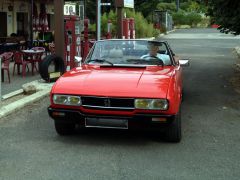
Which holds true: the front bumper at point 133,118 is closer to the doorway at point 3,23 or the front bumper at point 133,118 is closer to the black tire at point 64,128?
the black tire at point 64,128

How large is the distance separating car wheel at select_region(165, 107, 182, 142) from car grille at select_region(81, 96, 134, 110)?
64cm

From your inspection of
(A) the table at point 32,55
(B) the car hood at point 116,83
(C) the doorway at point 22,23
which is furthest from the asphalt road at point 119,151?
(C) the doorway at point 22,23

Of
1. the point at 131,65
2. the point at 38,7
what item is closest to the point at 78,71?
the point at 131,65

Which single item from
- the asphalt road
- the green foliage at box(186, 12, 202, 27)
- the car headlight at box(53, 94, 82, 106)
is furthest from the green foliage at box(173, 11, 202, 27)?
the car headlight at box(53, 94, 82, 106)

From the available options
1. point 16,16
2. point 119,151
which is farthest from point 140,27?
point 119,151

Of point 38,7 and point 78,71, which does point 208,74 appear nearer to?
point 78,71

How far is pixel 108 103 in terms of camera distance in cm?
630

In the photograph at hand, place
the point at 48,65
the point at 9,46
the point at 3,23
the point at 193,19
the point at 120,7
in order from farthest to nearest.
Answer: the point at 193,19, the point at 3,23, the point at 120,7, the point at 9,46, the point at 48,65

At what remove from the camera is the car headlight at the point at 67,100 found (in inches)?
251

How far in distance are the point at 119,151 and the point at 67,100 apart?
3.18 ft

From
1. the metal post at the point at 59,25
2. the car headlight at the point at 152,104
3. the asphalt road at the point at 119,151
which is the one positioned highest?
the metal post at the point at 59,25

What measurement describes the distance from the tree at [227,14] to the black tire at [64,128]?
6107mm

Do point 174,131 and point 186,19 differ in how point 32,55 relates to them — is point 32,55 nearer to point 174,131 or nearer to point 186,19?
point 174,131

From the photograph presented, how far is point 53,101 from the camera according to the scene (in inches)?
257
